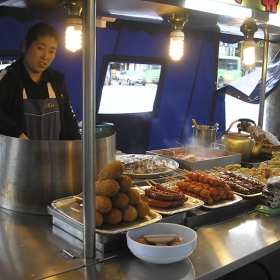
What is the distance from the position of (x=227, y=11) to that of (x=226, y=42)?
5118mm

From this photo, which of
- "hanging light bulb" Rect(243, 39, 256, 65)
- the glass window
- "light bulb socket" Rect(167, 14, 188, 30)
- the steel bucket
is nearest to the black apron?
"light bulb socket" Rect(167, 14, 188, 30)

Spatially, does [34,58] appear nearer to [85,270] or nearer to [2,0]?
[2,0]

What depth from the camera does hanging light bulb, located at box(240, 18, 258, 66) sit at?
2.81m

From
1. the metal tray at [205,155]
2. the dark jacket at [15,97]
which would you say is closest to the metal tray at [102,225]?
the dark jacket at [15,97]

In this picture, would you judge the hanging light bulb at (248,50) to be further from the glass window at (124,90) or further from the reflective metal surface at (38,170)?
the glass window at (124,90)

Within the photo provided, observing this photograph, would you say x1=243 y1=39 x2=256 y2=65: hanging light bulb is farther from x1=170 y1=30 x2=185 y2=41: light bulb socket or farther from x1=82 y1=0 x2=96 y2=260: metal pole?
x1=82 y1=0 x2=96 y2=260: metal pole

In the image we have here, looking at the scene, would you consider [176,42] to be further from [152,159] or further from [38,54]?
[38,54]

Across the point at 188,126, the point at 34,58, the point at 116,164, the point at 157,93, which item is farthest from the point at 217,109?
the point at 116,164

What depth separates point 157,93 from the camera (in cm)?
650

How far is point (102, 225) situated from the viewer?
1.68m

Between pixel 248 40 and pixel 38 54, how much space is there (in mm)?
1735

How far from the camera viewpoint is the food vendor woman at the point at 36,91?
2.52 m

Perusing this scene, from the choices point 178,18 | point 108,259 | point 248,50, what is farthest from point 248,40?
point 108,259

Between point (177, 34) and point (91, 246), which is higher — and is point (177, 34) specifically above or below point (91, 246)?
above
